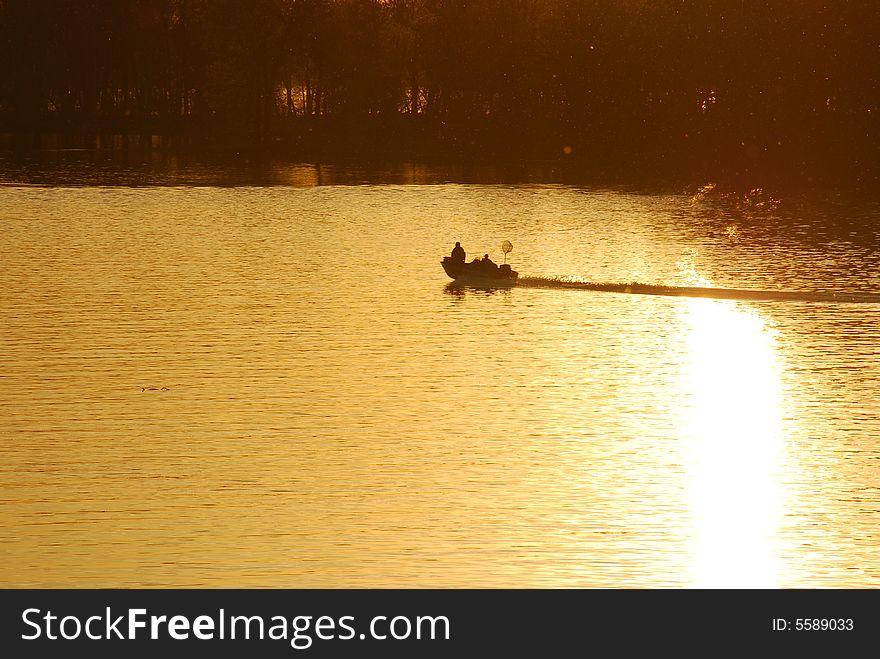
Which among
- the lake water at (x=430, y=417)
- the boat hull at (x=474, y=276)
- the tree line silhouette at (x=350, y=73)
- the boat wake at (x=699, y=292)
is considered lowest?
the lake water at (x=430, y=417)

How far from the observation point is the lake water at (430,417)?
25969 mm

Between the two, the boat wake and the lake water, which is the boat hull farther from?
the boat wake

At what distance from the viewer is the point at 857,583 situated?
962 inches

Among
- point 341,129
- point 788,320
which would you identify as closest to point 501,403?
point 788,320

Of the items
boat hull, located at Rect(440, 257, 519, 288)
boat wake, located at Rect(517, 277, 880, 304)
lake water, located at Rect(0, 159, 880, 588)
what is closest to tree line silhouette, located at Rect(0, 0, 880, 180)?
boat wake, located at Rect(517, 277, 880, 304)

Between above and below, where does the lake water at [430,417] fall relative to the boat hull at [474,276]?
below

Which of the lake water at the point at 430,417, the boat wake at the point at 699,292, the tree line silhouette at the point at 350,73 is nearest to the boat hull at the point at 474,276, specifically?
the lake water at the point at 430,417

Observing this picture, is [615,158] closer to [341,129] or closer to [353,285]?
[341,129]

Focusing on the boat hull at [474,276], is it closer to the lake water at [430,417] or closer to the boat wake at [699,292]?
the lake water at [430,417]

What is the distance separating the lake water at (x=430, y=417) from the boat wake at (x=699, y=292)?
43cm

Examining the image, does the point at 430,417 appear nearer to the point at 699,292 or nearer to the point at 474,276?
the point at 474,276

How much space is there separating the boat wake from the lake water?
434 mm

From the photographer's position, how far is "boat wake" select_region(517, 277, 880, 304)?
6031 centimetres
